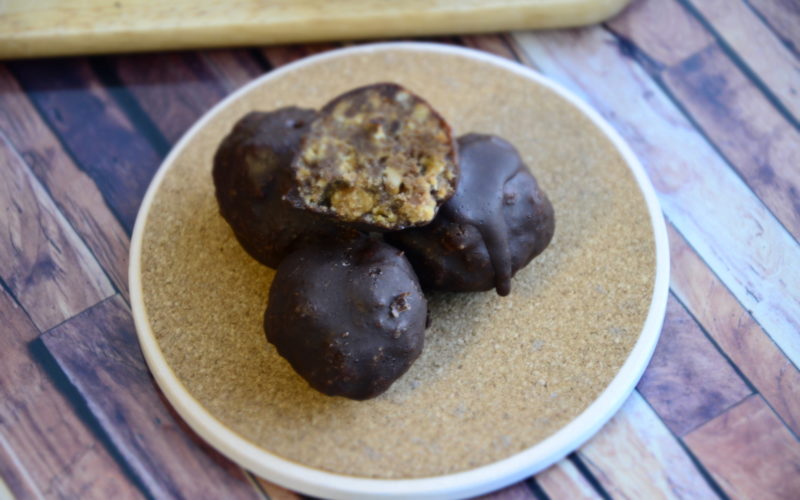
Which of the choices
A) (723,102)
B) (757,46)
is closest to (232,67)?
(723,102)

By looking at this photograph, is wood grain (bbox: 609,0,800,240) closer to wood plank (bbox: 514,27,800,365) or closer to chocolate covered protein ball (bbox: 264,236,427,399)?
wood plank (bbox: 514,27,800,365)

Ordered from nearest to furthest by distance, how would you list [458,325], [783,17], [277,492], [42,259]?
[277,492] → [458,325] → [42,259] → [783,17]

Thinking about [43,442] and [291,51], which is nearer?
[43,442]

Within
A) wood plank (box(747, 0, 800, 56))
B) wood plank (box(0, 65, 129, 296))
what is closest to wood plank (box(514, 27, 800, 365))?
wood plank (box(747, 0, 800, 56))

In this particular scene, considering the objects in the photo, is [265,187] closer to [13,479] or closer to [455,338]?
[455,338]

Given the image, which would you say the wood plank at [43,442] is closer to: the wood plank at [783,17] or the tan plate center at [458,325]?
the tan plate center at [458,325]

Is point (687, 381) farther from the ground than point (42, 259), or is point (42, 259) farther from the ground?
point (42, 259)
